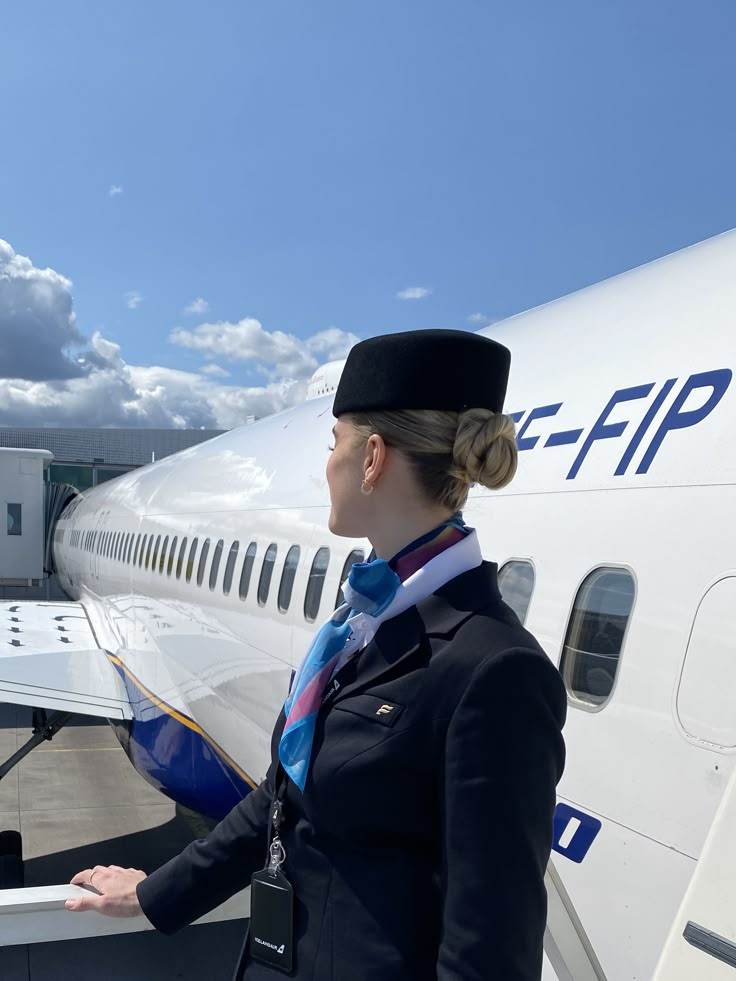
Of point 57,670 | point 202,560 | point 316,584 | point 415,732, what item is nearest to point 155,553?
point 57,670

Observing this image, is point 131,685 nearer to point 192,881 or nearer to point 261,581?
point 261,581

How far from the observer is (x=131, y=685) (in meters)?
10.1

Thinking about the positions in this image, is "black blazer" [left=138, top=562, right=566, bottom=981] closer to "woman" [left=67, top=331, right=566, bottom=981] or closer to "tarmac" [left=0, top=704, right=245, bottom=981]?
"woman" [left=67, top=331, right=566, bottom=981]

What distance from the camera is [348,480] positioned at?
5.99 ft

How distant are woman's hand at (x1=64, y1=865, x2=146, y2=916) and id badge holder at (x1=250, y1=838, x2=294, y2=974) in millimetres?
484

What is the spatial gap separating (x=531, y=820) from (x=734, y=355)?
70.1 inches

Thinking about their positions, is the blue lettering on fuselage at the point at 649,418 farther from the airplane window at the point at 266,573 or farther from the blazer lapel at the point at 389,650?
the airplane window at the point at 266,573

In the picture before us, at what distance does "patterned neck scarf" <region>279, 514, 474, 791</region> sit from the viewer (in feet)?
5.56

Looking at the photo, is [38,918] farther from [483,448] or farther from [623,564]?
[483,448]

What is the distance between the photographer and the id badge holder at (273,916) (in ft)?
5.39

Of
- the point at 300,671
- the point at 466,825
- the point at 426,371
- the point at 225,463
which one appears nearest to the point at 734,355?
the point at 426,371

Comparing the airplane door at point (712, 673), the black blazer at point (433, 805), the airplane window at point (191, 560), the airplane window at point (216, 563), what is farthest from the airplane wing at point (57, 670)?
the black blazer at point (433, 805)

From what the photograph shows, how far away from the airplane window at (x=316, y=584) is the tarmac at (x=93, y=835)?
11.0ft

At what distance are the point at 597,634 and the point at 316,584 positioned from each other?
2.49m
